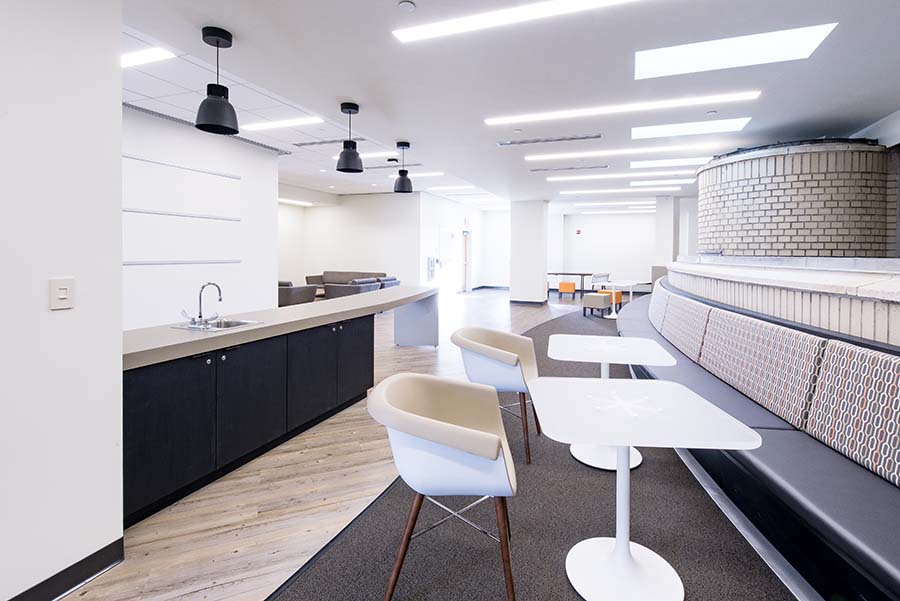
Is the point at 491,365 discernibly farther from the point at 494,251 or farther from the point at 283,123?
the point at 494,251

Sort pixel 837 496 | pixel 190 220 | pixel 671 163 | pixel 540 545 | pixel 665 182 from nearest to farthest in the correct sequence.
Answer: pixel 837 496 → pixel 540 545 → pixel 190 220 → pixel 671 163 → pixel 665 182

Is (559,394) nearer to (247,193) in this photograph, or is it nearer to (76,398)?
(76,398)

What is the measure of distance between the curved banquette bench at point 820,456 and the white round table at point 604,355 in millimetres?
421

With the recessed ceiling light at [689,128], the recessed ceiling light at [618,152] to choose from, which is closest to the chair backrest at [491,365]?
the recessed ceiling light at [689,128]

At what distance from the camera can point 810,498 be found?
174 cm

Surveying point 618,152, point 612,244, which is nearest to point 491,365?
point 618,152

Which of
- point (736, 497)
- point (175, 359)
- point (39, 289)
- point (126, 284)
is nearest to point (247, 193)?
point (126, 284)

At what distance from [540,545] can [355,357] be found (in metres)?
2.52

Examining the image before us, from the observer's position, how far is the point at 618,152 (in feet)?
23.0

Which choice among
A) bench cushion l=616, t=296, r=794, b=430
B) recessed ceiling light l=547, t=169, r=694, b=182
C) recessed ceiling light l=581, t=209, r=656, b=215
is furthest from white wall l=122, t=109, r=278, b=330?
recessed ceiling light l=581, t=209, r=656, b=215

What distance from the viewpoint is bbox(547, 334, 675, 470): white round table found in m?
2.86

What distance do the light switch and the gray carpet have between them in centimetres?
145

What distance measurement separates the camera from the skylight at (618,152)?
661 centimetres

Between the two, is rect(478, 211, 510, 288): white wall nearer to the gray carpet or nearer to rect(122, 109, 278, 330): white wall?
rect(122, 109, 278, 330): white wall
